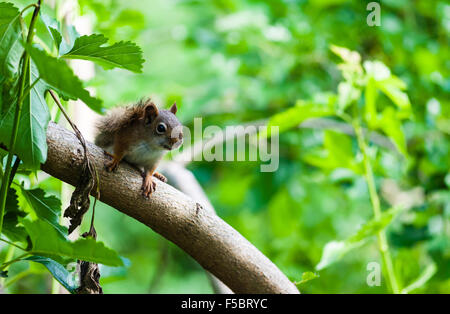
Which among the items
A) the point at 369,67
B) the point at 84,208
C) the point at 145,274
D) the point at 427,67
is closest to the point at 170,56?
the point at 145,274

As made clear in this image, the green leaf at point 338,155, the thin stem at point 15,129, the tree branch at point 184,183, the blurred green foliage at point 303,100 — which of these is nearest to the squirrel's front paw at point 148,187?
the thin stem at point 15,129

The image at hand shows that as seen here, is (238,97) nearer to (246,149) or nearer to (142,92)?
(246,149)

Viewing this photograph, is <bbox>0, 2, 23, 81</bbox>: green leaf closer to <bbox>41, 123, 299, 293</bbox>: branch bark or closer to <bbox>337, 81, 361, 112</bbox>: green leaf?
<bbox>41, 123, 299, 293</bbox>: branch bark

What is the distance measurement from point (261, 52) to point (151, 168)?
1.46 metres

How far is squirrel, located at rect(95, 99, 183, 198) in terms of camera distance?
1268 millimetres

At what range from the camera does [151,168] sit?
126cm

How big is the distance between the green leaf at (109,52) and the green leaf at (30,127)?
3.3 inches

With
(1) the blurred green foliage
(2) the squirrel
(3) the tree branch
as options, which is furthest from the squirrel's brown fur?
(1) the blurred green foliage

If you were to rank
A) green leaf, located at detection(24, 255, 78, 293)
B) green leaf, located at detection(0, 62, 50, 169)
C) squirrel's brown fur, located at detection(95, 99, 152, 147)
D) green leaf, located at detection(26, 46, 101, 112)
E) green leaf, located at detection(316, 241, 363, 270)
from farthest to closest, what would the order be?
squirrel's brown fur, located at detection(95, 99, 152, 147) < green leaf, located at detection(316, 241, 363, 270) < green leaf, located at detection(24, 255, 78, 293) < green leaf, located at detection(0, 62, 50, 169) < green leaf, located at detection(26, 46, 101, 112)

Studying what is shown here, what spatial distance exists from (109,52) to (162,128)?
2.08ft

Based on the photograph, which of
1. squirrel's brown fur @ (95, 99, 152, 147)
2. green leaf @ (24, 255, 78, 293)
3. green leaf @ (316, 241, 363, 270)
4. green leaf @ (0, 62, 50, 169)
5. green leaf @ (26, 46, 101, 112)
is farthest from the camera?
squirrel's brown fur @ (95, 99, 152, 147)

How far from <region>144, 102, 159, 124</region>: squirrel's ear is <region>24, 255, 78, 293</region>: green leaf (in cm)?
61

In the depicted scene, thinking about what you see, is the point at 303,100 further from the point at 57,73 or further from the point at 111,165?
the point at 57,73

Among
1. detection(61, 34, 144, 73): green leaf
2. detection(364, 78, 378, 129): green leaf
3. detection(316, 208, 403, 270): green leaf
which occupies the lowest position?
detection(316, 208, 403, 270): green leaf
